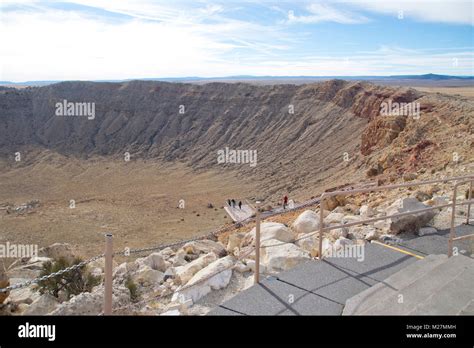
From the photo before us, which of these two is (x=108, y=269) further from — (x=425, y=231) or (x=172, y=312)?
(x=425, y=231)

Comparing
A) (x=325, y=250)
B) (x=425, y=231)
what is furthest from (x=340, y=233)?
(x=425, y=231)

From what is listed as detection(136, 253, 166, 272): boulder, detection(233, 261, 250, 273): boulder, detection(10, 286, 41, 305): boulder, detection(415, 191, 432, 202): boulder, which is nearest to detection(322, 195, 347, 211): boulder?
detection(415, 191, 432, 202): boulder

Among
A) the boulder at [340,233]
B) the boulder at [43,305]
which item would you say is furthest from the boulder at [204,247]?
the boulder at [43,305]

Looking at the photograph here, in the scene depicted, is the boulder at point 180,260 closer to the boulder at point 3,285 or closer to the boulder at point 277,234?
the boulder at point 277,234

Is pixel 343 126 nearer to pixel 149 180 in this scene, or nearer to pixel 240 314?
pixel 149 180

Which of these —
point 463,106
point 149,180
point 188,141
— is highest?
point 463,106
